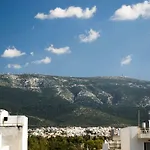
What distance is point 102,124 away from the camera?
643 feet

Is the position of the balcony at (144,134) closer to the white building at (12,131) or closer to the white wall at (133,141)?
the white wall at (133,141)

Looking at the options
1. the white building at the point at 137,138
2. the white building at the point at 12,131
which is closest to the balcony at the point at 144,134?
the white building at the point at 137,138

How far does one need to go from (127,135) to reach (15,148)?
23.2 feet

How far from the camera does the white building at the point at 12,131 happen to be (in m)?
27.2

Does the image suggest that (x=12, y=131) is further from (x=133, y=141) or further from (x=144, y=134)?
(x=144, y=134)

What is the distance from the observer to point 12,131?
27344 millimetres

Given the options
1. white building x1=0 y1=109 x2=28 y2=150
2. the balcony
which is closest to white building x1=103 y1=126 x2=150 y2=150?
the balcony

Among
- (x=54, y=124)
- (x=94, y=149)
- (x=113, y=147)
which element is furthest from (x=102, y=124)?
(x=113, y=147)

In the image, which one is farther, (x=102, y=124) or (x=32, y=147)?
(x=102, y=124)

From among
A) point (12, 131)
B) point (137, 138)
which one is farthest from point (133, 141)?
point (12, 131)

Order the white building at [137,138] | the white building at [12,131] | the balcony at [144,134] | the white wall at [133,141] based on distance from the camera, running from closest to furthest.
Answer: the balcony at [144,134] → the white building at [137,138] → the white wall at [133,141] → the white building at [12,131]

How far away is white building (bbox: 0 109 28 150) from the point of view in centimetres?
2716

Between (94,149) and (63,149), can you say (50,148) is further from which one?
(94,149)

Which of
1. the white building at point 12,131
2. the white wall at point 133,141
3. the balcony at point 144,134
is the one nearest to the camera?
the balcony at point 144,134
